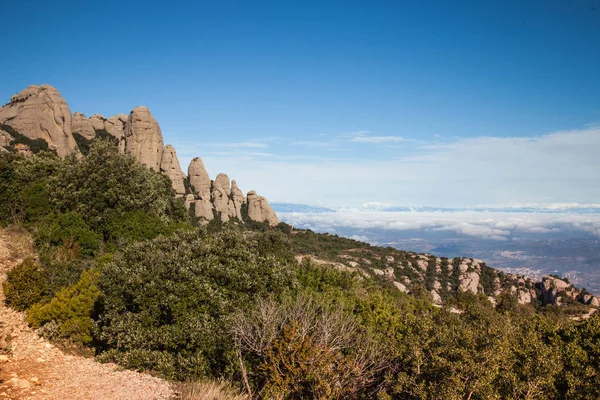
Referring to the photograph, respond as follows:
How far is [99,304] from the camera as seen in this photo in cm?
1945

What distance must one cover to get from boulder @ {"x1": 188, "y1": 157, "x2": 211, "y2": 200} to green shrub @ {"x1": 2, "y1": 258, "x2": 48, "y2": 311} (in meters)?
61.3

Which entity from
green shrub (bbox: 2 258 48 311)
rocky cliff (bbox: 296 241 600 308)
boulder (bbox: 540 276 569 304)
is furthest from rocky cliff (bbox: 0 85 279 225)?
boulder (bbox: 540 276 569 304)

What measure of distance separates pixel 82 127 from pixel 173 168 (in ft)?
84.0

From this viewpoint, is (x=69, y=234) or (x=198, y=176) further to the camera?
(x=198, y=176)

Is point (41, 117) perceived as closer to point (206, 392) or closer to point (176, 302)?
point (176, 302)

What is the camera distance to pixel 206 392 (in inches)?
483

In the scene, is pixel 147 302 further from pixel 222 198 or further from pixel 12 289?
pixel 222 198

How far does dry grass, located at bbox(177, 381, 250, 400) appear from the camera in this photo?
39.0ft

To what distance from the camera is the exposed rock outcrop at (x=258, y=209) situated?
85.2m

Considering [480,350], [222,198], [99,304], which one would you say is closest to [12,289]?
[99,304]

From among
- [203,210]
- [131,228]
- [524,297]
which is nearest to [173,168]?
[203,210]

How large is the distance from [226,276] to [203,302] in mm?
1880

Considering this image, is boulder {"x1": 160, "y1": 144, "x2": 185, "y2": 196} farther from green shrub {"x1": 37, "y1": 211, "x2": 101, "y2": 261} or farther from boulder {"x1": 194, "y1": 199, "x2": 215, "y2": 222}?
green shrub {"x1": 37, "y1": 211, "x2": 101, "y2": 261}

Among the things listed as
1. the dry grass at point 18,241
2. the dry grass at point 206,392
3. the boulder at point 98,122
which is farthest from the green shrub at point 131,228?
the boulder at point 98,122
